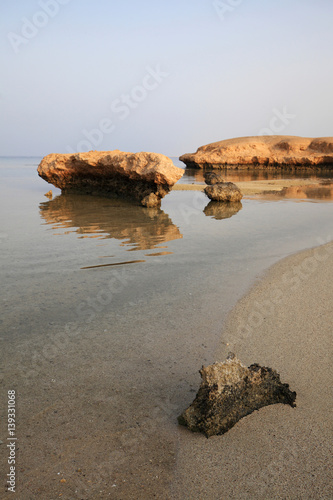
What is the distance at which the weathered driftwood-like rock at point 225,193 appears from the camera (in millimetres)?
14703

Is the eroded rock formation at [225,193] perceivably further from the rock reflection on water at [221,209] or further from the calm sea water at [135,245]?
the calm sea water at [135,245]

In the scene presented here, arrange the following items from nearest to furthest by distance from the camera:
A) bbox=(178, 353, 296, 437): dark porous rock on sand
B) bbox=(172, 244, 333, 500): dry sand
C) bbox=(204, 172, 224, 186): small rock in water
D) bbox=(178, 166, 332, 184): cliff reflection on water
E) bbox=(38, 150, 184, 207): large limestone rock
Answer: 1. bbox=(172, 244, 333, 500): dry sand
2. bbox=(178, 353, 296, 437): dark porous rock on sand
3. bbox=(38, 150, 184, 207): large limestone rock
4. bbox=(204, 172, 224, 186): small rock in water
5. bbox=(178, 166, 332, 184): cliff reflection on water

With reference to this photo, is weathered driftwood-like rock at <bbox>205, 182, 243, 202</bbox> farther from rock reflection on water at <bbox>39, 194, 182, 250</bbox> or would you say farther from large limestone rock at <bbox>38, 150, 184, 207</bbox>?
rock reflection on water at <bbox>39, 194, 182, 250</bbox>

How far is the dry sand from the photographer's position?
74.9 inches

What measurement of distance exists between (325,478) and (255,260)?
455 cm

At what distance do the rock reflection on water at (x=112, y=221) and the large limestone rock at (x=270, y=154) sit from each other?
34.7 metres

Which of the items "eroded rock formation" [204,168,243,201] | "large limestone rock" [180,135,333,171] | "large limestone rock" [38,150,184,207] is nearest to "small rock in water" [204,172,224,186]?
"eroded rock formation" [204,168,243,201]

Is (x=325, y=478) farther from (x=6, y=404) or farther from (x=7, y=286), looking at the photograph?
(x=7, y=286)

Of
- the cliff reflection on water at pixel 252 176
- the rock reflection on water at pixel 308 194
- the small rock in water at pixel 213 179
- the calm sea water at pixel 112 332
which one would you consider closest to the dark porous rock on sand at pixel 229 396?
the calm sea water at pixel 112 332

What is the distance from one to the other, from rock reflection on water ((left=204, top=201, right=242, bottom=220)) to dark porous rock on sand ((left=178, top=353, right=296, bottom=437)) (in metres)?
8.83

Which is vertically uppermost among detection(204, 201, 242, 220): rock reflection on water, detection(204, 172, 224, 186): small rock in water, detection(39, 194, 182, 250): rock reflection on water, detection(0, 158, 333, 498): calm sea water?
detection(0, 158, 333, 498): calm sea water

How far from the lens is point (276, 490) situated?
1.87 metres

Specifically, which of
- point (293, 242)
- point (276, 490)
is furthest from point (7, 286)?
point (293, 242)

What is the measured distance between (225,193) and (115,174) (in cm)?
449
